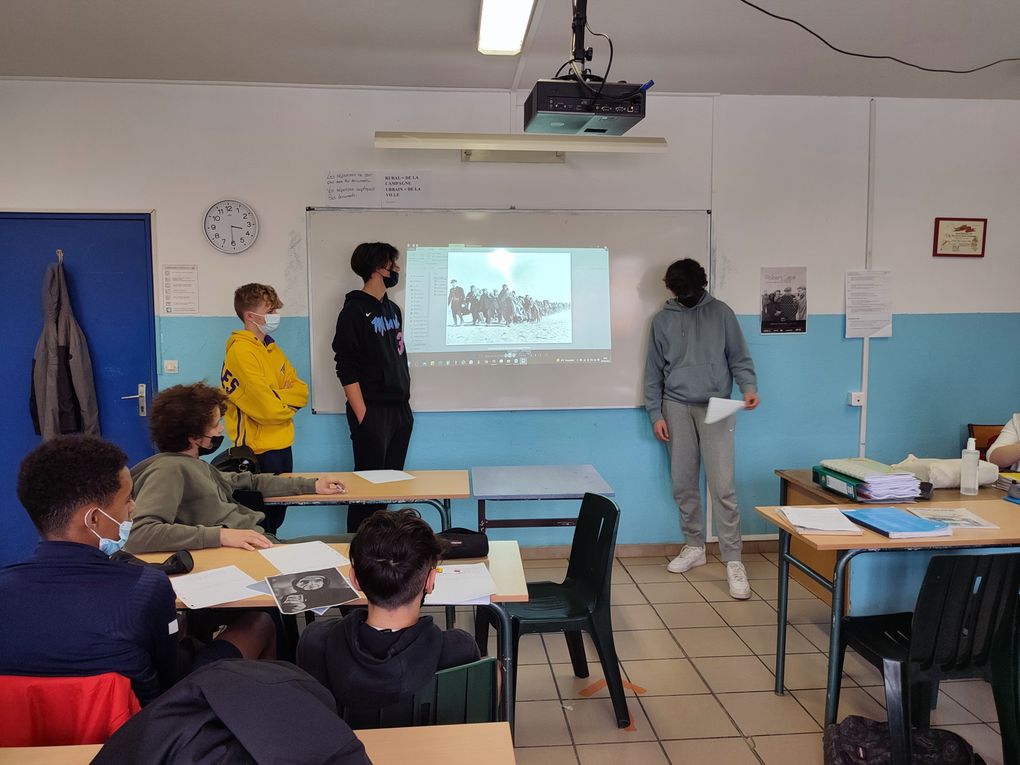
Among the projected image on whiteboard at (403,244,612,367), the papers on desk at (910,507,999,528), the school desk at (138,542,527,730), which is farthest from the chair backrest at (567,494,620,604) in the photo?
the projected image on whiteboard at (403,244,612,367)

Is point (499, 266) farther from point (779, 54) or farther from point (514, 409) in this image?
point (779, 54)

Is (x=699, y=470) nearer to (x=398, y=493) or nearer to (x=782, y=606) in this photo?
(x=782, y=606)

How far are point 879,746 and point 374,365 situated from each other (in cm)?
274

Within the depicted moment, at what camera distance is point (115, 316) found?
4148mm

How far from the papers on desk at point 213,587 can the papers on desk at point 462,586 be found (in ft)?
1.69

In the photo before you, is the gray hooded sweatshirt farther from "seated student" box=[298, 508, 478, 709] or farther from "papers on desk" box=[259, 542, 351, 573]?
"seated student" box=[298, 508, 478, 709]

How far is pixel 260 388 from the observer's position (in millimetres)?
3373

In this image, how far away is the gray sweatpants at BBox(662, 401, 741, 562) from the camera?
4.04 metres

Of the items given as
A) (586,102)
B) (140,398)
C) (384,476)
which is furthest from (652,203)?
(140,398)

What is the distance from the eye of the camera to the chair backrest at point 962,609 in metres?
2.05

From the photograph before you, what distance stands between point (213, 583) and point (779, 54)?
3.55 m

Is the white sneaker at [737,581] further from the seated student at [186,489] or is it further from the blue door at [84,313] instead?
the blue door at [84,313]

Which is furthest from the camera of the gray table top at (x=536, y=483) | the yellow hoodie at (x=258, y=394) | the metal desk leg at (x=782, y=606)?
the yellow hoodie at (x=258, y=394)

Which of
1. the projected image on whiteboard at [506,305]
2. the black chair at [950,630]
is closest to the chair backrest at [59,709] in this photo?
the black chair at [950,630]
